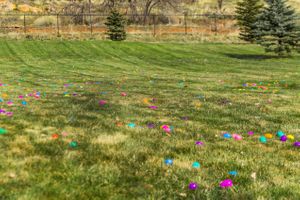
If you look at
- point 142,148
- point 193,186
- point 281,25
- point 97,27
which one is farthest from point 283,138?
point 97,27

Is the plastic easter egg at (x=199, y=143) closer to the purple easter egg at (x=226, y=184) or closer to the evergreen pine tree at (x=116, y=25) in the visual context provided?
the purple easter egg at (x=226, y=184)

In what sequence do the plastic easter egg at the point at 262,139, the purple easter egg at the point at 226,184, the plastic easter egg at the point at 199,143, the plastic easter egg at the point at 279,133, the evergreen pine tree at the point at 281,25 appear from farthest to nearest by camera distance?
the evergreen pine tree at the point at 281,25, the plastic easter egg at the point at 279,133, the plastic easter egg at the point at 262,139, the plastic easter egg at the point at 199,143, the purple easter egg at the point at 226,184

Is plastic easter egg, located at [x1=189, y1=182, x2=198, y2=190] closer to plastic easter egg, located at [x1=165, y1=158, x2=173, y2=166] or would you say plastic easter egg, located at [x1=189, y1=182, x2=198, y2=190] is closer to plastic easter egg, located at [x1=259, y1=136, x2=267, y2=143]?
plastic easter egg, located at [x1=165, y1=158, x2=173, y2=166]

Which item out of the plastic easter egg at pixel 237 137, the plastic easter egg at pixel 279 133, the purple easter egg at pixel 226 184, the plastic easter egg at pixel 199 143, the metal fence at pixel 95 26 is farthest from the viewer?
the metal fence at pixel 95 26

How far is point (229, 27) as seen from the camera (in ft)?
177

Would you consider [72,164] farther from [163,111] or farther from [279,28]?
[279,28]

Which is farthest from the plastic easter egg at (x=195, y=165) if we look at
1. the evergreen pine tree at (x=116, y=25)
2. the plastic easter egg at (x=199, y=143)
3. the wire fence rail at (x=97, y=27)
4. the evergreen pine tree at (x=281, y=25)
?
the wire fence rail at (x=97, y=27)

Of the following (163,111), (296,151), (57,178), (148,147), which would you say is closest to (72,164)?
(57,178)

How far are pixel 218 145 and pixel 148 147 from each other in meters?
1.16

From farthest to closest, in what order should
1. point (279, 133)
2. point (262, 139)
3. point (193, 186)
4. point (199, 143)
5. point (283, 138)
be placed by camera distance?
1. point (279, 133)
2. point (283, 138)
3. point (262, 139)
4. point (199, 143)
5. point (193, 186)

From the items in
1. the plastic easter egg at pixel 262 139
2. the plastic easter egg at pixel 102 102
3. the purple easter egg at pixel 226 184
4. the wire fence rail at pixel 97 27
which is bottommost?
the purple easter egg at pixel 226 184

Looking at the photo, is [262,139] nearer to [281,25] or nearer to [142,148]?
A: [142,148]

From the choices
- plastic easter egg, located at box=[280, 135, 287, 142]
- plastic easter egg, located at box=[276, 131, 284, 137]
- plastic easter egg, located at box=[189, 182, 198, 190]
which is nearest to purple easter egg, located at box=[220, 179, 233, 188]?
plastic easter egg, located at box=[189, 182, 198, 190]

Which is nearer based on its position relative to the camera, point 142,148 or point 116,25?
point 142,148
